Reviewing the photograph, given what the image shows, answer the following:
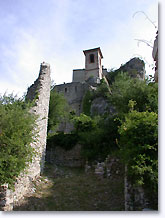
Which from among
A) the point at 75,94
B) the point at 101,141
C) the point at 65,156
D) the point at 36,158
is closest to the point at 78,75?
the point at 75,94

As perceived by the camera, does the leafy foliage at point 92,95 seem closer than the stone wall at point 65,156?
No

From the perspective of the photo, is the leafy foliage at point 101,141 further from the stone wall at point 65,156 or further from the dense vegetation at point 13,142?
the dense vegetation at point 13,142

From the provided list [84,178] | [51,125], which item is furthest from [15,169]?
[51,125]

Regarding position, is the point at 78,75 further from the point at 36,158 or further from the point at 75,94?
the point at 36,158

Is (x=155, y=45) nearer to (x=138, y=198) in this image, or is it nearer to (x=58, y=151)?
(x=138, y=198)

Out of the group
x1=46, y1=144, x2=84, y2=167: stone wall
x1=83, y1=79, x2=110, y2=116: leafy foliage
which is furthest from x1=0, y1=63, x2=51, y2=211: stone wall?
x1=83, y1=79, x2=110, y2=116: leafy foliage

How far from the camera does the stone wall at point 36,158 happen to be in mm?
4314

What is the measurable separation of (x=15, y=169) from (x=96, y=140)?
5679mm

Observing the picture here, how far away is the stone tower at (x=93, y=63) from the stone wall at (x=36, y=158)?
2103cm

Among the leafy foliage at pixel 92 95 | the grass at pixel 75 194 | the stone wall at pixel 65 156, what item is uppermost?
the leafy foliage at pixel 92 95

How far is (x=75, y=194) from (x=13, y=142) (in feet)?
9.49

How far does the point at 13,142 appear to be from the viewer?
443 cm

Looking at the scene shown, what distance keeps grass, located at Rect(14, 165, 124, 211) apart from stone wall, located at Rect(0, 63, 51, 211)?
307mm

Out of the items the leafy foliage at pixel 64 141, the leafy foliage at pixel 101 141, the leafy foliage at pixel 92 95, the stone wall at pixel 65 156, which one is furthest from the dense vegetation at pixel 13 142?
the leafy foliage at pixel 92 95
